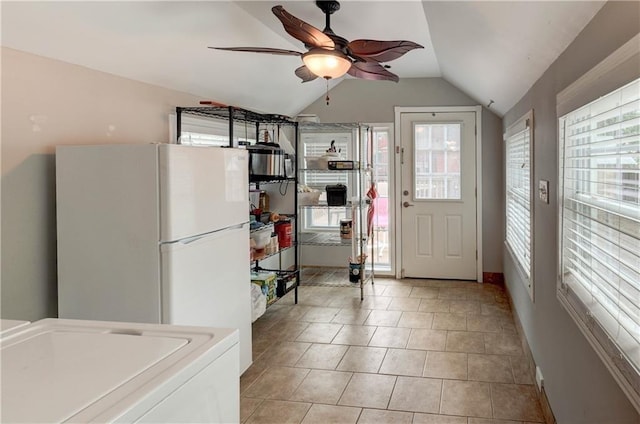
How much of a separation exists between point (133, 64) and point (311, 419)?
2.32 metres

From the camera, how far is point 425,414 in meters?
2.64

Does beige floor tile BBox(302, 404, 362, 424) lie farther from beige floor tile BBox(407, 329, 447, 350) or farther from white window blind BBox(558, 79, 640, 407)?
white window blind BBox(558, 79, 640, 407)

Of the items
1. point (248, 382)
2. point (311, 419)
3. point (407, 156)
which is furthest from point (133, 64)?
point (407, 156)

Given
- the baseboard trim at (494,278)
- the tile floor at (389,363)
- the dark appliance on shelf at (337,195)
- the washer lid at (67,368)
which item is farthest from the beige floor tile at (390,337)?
the washer lid at (67,368)

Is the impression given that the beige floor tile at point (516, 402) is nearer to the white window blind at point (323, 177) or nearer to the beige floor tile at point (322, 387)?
the beige floor tile at point (322, 387)

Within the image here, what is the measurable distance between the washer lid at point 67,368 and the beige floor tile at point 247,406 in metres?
1.62

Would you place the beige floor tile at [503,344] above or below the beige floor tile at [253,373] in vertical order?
above

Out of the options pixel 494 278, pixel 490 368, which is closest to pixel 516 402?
pixel 490 368

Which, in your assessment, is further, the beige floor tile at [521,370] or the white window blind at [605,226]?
the beige floor tile at [521,370]

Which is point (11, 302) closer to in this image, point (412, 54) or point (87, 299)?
point (87, 299)

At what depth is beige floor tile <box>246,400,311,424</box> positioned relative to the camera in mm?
2605

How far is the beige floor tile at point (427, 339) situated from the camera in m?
3.64

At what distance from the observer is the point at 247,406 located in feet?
9.07

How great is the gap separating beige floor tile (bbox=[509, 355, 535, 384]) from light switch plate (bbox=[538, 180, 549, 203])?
1152 mm
